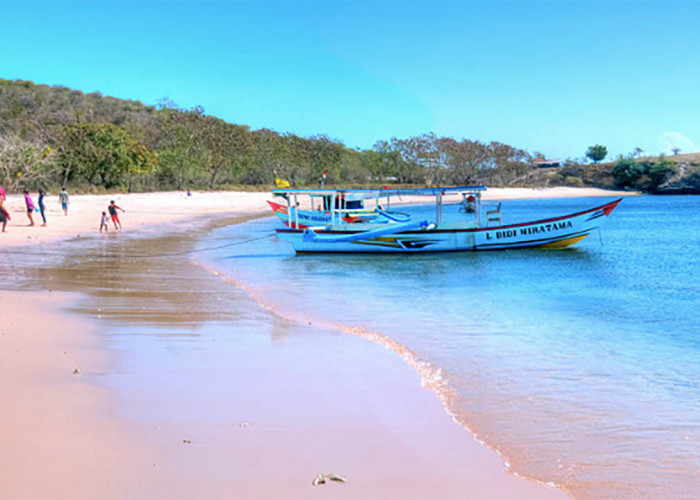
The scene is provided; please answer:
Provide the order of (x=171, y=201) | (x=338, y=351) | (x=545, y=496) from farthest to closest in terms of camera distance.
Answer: (x=171, y=201) → (x=338, y=351) → (x=545, y=496)

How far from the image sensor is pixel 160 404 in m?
6.12

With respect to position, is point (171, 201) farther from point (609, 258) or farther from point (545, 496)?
point (545, 496)

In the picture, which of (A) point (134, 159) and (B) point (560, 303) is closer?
(B) point (560, 303)

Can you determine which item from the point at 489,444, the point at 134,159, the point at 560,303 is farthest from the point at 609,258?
the point at 134,159

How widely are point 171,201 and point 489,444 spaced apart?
44129mm

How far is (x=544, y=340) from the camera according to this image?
32.2 ft

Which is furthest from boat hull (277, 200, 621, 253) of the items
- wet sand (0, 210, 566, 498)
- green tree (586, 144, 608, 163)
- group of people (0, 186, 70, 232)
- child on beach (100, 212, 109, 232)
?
green tree (586, 144, 608, 163)

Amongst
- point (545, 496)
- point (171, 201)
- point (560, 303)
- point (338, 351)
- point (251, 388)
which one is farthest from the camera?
point (171, 201)

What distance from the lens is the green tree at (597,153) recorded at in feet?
480

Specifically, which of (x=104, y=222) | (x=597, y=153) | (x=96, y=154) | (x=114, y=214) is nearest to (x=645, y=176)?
(x=597, y=153)

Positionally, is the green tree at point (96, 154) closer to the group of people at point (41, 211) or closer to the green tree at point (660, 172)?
the group of people at point (41, 211)

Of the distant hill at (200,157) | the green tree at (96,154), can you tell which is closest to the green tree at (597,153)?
the distant hill at (200,157)

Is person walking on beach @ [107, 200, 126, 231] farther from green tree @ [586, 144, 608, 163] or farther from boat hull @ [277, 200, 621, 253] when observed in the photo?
green tree @ [586, 144, 608, 163]

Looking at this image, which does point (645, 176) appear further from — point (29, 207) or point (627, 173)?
point (29, 207)
